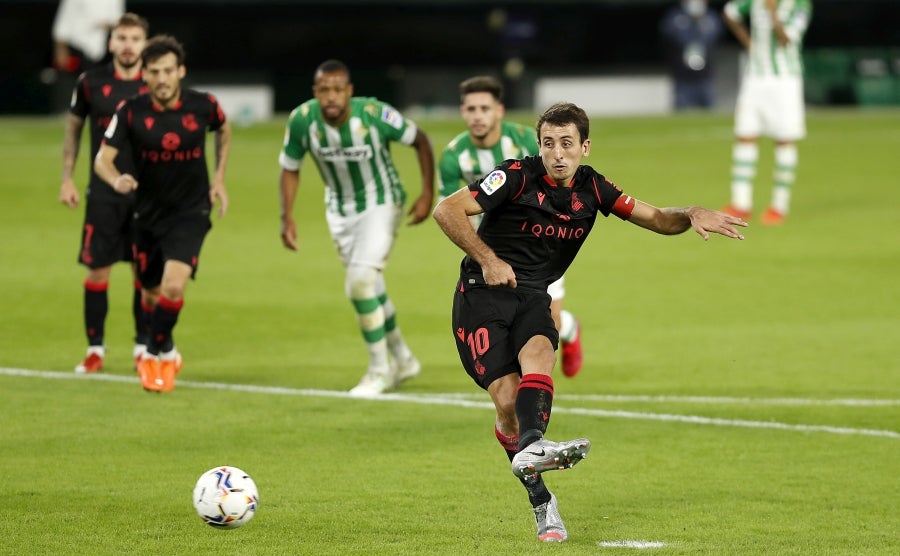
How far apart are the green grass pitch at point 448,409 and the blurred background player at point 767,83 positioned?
0.91 meters

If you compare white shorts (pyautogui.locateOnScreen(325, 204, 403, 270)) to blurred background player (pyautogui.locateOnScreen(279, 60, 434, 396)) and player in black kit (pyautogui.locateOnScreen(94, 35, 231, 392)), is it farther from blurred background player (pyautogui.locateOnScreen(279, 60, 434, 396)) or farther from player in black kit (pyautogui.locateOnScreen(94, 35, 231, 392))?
player in black kit (pyautogui.locateOnScreen(94, 35, 231, 392))

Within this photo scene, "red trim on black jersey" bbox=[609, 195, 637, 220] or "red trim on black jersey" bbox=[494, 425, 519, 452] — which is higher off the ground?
"red trim on black jersey" bbox=[609, 195, 637, 220]

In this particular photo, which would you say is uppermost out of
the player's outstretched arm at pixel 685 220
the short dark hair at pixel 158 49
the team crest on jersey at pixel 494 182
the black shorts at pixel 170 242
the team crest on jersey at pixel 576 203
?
the short dark hair at pixel 158 49

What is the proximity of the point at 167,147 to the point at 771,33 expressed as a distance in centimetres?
955

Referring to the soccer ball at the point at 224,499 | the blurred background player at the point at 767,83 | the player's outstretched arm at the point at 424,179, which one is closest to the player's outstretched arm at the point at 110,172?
the player's outstretched arm at the point at 424,179

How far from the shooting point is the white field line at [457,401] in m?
9.66

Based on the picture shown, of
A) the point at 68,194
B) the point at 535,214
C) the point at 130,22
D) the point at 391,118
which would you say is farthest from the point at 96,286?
the point at 535,214

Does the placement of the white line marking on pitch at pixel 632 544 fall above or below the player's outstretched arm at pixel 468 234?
below

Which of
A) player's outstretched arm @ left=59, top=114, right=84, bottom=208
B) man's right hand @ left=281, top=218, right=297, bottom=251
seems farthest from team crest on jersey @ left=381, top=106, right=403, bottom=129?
player's outstretched arm @ left=59, top=114, right=84, bottom=208

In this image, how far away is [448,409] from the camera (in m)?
10.2

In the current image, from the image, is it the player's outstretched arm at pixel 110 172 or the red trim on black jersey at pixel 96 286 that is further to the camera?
the red trim on black jersey at pixel 96 286

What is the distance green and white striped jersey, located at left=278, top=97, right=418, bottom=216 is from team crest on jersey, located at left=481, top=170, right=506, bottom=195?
3652 mm

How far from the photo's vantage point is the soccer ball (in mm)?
7012

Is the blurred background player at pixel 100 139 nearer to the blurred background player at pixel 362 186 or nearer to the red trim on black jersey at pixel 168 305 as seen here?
the red trim on black jersey at pixel 168 305
